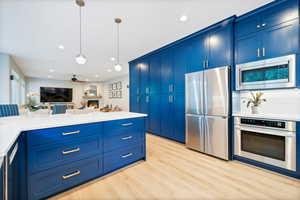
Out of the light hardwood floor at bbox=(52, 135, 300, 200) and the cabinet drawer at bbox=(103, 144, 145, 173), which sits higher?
the cabinet drawer at bbox=(103, 144, 145, 173)

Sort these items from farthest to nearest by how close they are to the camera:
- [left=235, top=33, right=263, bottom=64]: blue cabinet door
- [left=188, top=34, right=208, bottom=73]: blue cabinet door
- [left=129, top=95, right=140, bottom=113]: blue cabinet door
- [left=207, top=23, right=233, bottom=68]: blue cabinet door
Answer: [left=129, top=95, right=140, bottom=113]: blue cabinet door < [left=188, top=34, right=208, bottom=73]: blue cabinet door < [left=207, top=23, right=233, bottom=68]: blue cabinet door < [left=235, top=33, right=263, bottom=64]: blue cabinet door

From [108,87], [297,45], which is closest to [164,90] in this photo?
[297,45]

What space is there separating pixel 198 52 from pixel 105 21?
2.00 meters

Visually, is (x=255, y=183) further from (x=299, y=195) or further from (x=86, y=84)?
(x=86, y=84)

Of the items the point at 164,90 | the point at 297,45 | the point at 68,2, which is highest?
the point at 68,2

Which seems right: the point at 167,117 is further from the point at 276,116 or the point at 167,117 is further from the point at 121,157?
the point at 276,116

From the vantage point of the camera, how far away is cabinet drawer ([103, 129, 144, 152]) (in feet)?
5.91

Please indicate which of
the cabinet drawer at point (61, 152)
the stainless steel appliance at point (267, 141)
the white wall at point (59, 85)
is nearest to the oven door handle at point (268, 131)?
the stainless steel appliance at point (267, 141)

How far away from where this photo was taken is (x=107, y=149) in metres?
1.79

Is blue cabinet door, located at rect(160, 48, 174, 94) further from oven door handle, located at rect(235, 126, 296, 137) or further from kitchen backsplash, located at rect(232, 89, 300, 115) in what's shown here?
oven door handle, located at rect(235, 126, 296, 137)

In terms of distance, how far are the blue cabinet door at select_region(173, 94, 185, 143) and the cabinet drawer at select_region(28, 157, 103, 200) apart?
2.00 metres

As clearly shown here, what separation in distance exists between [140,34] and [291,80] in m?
2.76

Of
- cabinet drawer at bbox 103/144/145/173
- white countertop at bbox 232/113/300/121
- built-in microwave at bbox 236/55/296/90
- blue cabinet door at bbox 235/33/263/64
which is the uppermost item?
blue cabinet door at bbox 235/33/263/64

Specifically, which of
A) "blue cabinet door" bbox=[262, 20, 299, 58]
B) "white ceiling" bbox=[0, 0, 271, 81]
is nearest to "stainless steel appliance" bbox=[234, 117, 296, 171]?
"blue cabinet door" bbox=[262, 20, 299, 58]
